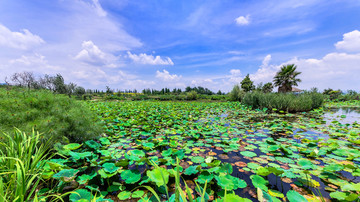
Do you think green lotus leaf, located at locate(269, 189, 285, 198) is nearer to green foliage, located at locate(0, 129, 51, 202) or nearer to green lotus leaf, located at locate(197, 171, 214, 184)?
green lotus leaf, located at locate(197, 171, 214, 184)

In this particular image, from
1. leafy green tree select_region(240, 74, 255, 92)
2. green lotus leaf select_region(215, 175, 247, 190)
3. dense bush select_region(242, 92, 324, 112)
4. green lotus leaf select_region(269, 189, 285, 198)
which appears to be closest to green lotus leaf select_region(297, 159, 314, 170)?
green lotus leaf select_region(269, 189, 285, 198)

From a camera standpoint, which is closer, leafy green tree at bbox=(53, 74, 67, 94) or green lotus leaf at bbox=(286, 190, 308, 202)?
green lotus leaf at bbox=(286, 190, 308, 202)

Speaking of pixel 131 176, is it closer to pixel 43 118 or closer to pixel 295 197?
pixel 295 197

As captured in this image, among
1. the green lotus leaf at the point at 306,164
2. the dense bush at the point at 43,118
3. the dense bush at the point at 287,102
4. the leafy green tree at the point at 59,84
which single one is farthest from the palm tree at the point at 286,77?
the leafy green tree at the point at 59,84

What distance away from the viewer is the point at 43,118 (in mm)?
2697

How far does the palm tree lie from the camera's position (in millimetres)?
20977

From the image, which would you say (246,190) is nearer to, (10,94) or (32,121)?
(32,121)

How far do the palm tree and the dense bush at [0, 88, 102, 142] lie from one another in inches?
1072

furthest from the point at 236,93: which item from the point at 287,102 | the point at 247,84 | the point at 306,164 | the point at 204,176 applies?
the point at 204,176

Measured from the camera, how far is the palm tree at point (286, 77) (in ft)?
68.8

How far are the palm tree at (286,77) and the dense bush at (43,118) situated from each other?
27223 millimetres

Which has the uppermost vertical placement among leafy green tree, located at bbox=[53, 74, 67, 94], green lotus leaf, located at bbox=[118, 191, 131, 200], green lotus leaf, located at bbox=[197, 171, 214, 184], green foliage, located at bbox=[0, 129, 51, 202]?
leafy green tree, located at bbox=[53, 74, 67, 94]

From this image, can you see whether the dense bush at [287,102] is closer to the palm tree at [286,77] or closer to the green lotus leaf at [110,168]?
the green lotus leaf at [110,168]

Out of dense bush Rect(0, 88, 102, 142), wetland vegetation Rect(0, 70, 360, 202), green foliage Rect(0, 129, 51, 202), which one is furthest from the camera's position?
dense bush Rect(0, 88, 102, 142)
